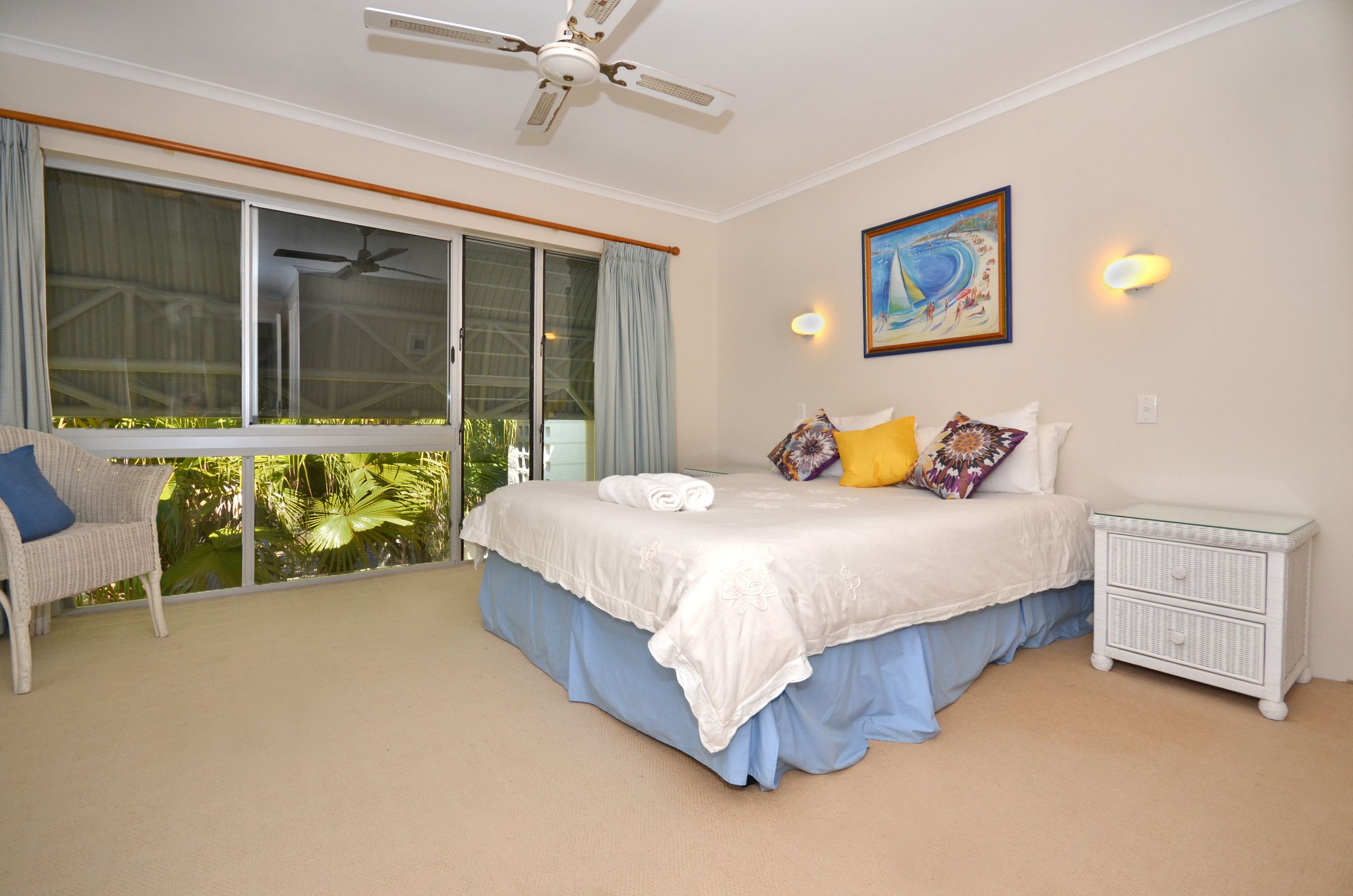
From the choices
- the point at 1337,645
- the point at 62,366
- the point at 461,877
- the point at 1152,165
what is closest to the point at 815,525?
the point at 461,877

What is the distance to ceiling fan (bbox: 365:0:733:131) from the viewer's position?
6.64 feet

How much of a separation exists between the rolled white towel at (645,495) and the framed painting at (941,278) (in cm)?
210

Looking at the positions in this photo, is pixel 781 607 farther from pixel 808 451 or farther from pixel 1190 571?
pixel 808 451

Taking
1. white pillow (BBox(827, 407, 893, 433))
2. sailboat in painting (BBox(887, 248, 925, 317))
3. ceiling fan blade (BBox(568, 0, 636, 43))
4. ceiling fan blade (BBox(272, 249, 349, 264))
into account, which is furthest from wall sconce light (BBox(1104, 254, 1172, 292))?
ceiling fan blade (BBox(272, 249, 349, 264))

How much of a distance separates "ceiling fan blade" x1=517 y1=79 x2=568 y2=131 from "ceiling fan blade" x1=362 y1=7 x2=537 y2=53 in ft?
0.64

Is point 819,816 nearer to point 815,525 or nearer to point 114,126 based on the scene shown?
point 815,525

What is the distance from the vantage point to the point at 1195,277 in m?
2.65

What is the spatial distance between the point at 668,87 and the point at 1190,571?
256 centimetres

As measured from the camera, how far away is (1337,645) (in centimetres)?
237

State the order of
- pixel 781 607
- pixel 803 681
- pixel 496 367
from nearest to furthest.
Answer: pixel 781 607, pixel 803 681, pixel 496 367

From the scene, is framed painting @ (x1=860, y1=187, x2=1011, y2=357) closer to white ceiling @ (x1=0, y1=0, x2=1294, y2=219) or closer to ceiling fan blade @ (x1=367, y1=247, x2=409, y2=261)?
white ceiling @ (x1=0, y1=0, x2=1294, y2=219)

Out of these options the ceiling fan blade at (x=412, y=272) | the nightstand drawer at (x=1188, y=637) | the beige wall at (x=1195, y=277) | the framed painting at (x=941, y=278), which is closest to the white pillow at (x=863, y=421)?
the beige wall at (x=1195, y=277)

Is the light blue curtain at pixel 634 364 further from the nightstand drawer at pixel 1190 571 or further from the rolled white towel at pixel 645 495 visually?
→ the nightstand drawer at pixel 1190 571

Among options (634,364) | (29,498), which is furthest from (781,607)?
(634,364)
